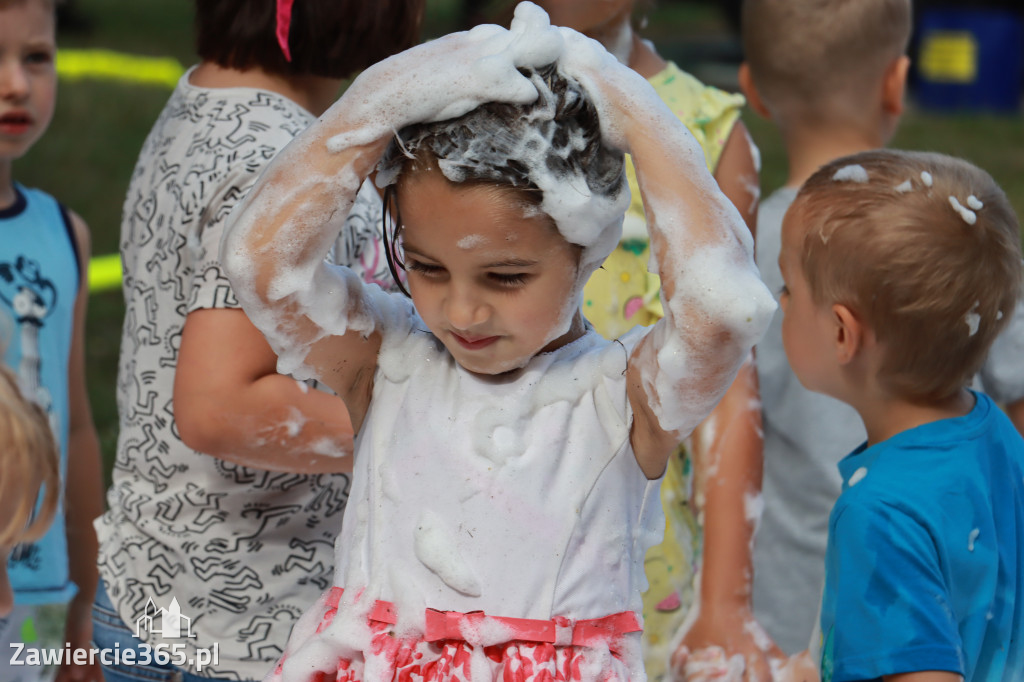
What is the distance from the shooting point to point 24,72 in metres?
2.66

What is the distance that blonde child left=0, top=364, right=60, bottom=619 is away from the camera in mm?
1865

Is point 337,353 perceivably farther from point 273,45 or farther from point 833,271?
point 833,271

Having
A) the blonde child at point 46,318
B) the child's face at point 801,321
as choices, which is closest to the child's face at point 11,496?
the blonde child at point 46,318

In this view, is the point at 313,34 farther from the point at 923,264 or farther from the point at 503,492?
the point at 923,264

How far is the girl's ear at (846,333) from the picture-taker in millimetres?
1940

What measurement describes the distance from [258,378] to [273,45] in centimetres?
60

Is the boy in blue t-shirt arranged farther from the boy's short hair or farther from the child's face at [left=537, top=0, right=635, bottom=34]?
the boy's short hair

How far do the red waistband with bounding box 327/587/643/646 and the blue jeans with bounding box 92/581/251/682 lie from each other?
0.69 meters

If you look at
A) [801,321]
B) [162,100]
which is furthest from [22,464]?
[162,100]

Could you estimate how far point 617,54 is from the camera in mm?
2201

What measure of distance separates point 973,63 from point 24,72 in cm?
1258

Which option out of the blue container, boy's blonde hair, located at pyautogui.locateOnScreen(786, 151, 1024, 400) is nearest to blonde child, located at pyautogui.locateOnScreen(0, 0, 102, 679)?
boy's blonde hair, located at pyautogui.locateOnScreen(786, 151, 1024, 400)

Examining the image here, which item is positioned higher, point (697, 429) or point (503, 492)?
point (503, 492)

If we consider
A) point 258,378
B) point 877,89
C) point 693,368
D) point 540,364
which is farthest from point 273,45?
point 877,89
